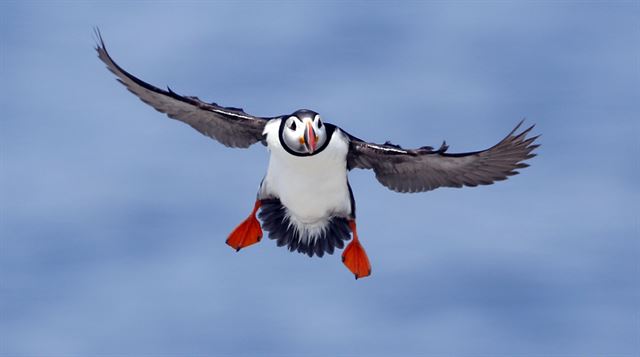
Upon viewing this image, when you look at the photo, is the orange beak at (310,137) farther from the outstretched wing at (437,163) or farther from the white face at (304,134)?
the outstretched wing at (437,163)

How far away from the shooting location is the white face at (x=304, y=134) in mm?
29016

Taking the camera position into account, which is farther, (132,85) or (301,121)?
(132,85)

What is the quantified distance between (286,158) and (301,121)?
716 millimetres

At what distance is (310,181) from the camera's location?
98.0 feet

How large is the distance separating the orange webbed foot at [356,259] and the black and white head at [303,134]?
6.66 ft

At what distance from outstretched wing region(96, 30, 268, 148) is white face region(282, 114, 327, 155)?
1.27 metres

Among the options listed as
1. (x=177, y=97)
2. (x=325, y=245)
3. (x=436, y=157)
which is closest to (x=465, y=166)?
(x=436, y=157)

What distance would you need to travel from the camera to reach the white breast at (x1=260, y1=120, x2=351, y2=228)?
29594 millimetres

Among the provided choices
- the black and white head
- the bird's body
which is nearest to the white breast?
the bird's body

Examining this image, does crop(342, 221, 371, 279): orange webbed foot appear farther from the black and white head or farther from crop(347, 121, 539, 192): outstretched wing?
the black and white head

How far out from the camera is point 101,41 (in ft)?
99.9

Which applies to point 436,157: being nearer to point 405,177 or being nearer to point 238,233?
point 405,177

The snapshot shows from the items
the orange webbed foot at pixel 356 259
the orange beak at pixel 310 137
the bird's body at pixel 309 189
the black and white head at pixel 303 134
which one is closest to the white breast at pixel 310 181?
the bird's body at pixel 309 189

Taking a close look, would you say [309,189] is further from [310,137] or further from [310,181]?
[310,137]
